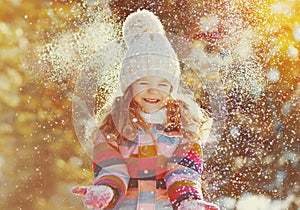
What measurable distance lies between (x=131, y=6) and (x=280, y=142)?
1389 mm

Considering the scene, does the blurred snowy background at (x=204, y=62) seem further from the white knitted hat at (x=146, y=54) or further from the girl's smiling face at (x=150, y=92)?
the girl's smiling face at (x=150, y=92)

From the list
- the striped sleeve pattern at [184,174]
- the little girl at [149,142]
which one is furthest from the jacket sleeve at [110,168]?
the striped sleeve pattern at [184,174]

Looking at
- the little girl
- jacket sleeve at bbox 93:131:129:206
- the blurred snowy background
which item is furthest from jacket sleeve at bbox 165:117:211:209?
the blurred snowy background

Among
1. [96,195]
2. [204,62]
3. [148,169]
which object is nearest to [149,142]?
[148,169]

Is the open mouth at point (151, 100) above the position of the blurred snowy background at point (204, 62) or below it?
below

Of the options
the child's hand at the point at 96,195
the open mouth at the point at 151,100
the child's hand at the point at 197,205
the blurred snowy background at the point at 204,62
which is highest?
the blurred snowy background at the point at 204,62

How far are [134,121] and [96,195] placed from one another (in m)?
0.29

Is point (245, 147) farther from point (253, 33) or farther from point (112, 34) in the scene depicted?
point (112, 34)

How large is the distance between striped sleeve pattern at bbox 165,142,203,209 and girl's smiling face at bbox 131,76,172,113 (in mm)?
161

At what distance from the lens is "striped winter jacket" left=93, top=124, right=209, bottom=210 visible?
1.43 m

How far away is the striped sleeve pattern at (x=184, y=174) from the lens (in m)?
1.39

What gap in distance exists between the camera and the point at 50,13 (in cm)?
352

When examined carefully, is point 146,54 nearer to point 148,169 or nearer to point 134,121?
point 134,121

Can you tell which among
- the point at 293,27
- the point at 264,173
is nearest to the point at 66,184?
the point at 264,173
